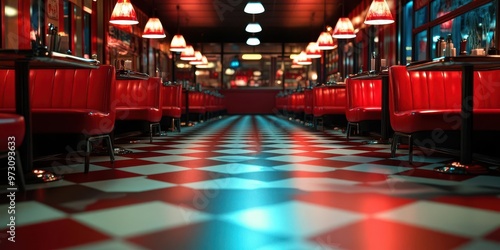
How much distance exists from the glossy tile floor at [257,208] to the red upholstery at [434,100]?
38 cm

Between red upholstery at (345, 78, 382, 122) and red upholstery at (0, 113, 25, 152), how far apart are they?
4.49 metres

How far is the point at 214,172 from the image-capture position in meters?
3.42

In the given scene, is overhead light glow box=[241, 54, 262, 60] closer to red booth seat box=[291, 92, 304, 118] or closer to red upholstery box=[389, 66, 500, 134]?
red booth seat box=[291, 92, 304, 118]

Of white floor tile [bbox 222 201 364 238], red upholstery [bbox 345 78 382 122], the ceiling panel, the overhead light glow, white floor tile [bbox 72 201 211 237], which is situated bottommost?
white floor tile [bbox 222 201 364 238]

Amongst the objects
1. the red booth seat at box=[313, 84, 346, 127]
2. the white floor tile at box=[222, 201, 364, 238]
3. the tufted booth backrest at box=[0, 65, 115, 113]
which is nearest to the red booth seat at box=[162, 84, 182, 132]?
the red booth seat at box=[313, 84, 346, 127]

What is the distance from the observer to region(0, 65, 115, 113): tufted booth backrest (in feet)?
12.9

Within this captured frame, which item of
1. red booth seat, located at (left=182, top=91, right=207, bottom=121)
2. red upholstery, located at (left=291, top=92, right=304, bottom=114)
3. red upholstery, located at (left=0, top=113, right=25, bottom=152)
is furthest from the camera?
red upholstery, located at (left=291, top=92, right=304, bottom=114)

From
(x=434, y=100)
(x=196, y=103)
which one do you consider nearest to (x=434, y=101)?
(x=434, y=100)

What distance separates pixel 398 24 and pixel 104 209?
372 inches

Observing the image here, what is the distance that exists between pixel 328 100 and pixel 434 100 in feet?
14.1

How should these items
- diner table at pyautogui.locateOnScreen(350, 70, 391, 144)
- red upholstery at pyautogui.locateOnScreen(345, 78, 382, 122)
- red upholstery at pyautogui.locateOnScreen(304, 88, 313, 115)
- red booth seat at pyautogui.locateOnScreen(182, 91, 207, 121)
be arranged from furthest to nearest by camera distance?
red booth seat at pyautogui.locateOnScreen(182, 91, 207, 121) → red upholstery at pyautogui.locateOnScreen(304, 88, 313, 115) → red upholstery at pyautogui.locateOnScreen(345, 78, 382, 122) → diner table at pyautogui.locateOnScreen(350, 70, 391, 144)

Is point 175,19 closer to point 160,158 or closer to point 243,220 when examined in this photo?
point 160,158

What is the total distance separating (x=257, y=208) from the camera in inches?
87.5

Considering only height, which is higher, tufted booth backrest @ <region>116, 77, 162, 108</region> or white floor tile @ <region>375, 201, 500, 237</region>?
tufted booth backrest @ <region>116, 77, 162, 108</region>
